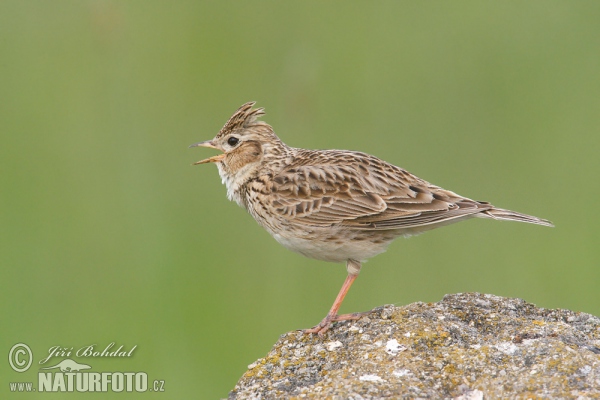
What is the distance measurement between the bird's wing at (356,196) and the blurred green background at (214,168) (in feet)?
6.15

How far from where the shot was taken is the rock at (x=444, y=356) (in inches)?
206

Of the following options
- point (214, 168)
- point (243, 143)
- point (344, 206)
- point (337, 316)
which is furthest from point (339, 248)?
point (214, 168)

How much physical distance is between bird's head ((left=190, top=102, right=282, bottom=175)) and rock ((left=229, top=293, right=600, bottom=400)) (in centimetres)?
219

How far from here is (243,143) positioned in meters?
8.50

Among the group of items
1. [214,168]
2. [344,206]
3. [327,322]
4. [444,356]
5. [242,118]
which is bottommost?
[444,356]

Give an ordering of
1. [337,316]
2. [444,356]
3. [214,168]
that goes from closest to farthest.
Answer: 1. [444,356]
2. [337,316]
3. [214,168]

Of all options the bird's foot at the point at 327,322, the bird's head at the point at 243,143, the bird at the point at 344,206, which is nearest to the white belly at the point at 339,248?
the bird at the point at 344,206

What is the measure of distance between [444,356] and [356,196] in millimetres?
2171

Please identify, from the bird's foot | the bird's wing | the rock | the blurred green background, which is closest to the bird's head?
the bird's wing

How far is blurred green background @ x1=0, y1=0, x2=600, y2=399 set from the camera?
9898 mm

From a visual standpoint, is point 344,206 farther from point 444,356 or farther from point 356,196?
point 444,356

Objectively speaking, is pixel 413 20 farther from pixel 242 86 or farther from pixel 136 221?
pixel 136 221

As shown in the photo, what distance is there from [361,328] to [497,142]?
6292mm

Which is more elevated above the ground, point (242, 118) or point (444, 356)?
point (242, 118)
